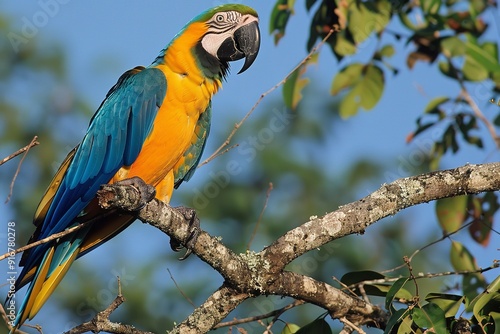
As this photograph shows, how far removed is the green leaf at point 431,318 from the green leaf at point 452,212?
3.15ft

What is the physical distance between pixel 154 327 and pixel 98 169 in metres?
3.08

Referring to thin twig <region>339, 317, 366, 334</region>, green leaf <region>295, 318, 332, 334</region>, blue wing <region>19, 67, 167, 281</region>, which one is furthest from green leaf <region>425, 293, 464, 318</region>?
blue wing <region>19, 67, 167, 281</region>

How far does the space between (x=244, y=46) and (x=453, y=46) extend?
106 cm

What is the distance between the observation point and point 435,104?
3.38 meters

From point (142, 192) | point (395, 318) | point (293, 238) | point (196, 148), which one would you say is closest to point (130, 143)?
point (196, 148)

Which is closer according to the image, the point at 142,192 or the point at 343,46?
the point at 142,192

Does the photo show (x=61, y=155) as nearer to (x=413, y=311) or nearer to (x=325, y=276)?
(x=325, y=276)

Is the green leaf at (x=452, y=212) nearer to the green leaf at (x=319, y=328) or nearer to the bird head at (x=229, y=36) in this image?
the green leaf at (x=319, y=328)

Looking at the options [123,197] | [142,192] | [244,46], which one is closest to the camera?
[123,197]

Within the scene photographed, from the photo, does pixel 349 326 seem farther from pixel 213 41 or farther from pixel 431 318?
pixel 213 41

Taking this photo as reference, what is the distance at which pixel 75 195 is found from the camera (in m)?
2.92

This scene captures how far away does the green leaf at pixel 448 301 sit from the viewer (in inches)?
91.0

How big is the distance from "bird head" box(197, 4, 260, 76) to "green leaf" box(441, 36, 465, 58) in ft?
3.15

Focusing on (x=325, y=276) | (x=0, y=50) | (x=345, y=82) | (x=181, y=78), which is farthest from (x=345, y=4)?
(x=0, y=50)
